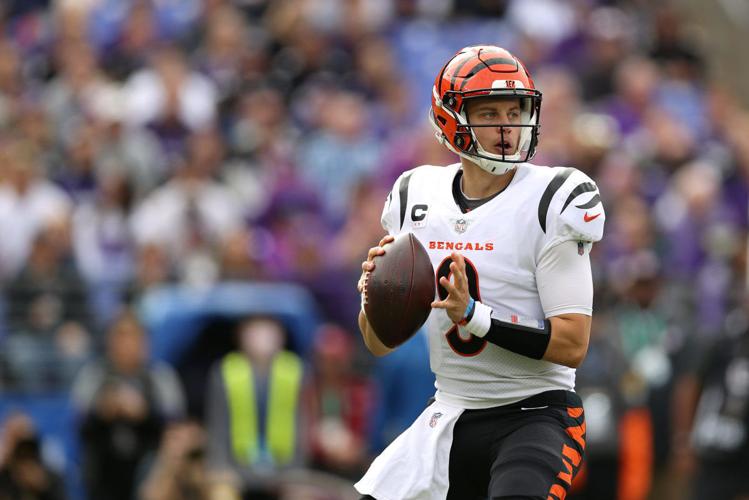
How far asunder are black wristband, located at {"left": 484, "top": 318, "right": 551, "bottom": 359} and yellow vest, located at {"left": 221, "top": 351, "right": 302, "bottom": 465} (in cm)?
519

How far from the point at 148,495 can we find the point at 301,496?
0.98 m

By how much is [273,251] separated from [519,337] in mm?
6511

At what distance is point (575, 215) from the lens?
16.6ft

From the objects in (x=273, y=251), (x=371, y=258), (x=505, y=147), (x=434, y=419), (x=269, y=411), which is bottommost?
(x=269, y=411)

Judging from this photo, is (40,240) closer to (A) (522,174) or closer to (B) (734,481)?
(B) (734,481)

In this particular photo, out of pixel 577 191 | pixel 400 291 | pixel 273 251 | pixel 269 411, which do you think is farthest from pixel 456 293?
pixel 273 251

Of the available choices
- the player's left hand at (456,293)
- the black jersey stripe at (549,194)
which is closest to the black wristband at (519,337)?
the player's left hand at (456,293)

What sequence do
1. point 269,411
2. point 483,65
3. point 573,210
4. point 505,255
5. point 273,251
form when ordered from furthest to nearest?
point 273,251, point 269,411, point 483,65, point 505,255, point 573,210

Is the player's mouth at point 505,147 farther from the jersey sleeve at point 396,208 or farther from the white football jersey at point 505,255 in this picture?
the jersey sleeve at point 396,208

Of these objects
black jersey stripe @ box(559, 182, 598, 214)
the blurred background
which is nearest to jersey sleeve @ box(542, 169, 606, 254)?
black jersey stripe @ box(559, 182, 598, 214)

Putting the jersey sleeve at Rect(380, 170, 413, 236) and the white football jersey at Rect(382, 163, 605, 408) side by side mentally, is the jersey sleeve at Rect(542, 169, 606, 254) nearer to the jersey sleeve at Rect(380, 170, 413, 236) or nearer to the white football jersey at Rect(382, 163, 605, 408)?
the white football jersey at Rect(382, 163, 605, 408)

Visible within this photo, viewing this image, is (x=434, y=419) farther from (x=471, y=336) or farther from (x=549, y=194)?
(x=549, y=194)

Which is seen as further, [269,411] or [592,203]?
[269,411]

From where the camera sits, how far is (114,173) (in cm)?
1148
